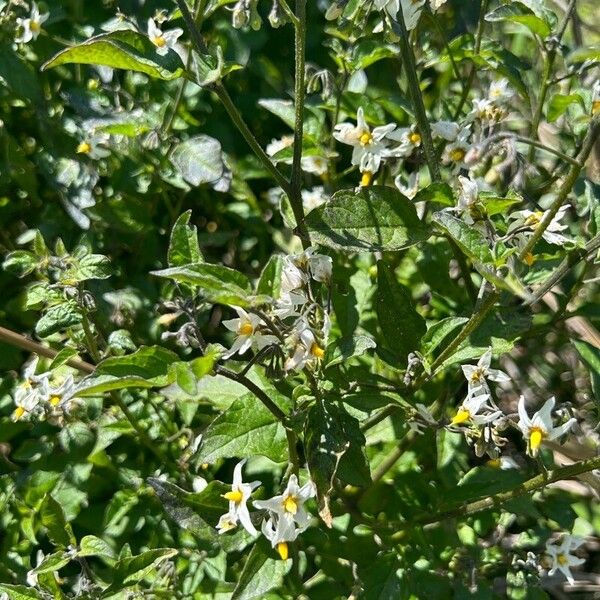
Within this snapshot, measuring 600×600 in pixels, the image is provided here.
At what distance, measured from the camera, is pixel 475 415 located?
1.28 m

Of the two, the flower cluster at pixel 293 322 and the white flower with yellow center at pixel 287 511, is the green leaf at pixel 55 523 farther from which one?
the flower cluster at pixel 293 322

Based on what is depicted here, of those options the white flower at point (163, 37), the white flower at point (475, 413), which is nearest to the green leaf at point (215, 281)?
the white flower at point (475, 413)

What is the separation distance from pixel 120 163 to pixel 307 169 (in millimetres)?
463

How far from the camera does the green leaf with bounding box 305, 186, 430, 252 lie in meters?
1.28

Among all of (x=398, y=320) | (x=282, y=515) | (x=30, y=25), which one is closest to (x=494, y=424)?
(x=398, y=320)

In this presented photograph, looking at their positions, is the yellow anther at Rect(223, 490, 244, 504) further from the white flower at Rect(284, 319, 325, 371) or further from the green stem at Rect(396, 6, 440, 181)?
the green stem at Rect(396, 6, 440, 181)

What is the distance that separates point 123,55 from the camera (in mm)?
1108

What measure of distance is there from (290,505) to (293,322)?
0.28 meters

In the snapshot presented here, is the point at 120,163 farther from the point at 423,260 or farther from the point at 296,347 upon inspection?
the point at 296,347

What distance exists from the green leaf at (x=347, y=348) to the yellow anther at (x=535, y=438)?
28 centimetres

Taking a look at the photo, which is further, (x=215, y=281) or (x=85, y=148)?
(x=85, y=148)

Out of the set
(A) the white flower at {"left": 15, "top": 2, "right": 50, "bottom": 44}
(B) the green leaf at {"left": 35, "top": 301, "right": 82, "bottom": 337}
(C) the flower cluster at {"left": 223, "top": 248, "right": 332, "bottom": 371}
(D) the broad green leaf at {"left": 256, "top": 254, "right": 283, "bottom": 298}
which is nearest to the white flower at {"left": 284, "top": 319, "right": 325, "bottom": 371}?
(C) the flower cluster at {"left": 223, "top": 248, "right": 332, "bottom": 371}

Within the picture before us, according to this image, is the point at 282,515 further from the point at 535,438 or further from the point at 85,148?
the point at 85,148

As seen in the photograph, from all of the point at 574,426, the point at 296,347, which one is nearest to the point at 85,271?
the point at 296,347
